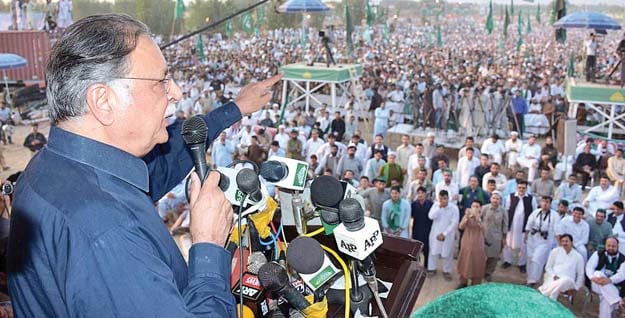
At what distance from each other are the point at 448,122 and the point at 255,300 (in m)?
12.8

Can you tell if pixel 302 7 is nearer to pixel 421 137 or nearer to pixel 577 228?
pixel 421 137

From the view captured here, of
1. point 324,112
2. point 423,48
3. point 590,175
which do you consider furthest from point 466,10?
point 590,175

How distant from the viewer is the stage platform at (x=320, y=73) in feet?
43.7

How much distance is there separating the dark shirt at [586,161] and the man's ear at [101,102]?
31.4ft

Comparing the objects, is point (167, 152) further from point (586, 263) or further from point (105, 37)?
point (586, 263)

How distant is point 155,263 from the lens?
111 centimetres

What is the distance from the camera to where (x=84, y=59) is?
122cm

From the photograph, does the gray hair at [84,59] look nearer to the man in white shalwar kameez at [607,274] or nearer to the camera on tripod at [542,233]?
the man in white shalwar kameez at [607,274]

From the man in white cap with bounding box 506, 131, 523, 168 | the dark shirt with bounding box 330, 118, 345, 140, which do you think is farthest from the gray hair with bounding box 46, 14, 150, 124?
the dark shirt with bounding box 330, 118, 345, 140

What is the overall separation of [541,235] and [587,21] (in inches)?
303

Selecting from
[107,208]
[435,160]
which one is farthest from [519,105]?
[107,208]

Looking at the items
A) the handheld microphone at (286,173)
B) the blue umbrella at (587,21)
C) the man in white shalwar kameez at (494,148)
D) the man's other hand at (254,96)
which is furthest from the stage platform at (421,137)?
the handheld microphone at (286,173)

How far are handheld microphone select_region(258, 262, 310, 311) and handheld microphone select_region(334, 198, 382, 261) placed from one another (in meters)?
0.16

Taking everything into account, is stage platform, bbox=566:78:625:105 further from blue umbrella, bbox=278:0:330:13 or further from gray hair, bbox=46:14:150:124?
gray hair, bbox=46:14:150:124
